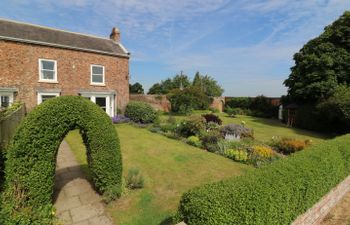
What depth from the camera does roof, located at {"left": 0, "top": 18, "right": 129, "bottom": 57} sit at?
1555 cm

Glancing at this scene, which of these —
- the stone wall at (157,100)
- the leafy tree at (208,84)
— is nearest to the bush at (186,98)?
the stone wall at (157,100)

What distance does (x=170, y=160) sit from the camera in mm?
9250

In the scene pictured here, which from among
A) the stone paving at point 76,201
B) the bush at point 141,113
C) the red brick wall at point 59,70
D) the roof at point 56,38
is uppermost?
the roof at point 56,38

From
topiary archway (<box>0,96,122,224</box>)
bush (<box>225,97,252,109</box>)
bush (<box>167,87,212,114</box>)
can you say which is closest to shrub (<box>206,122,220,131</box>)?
topiary archway (<box>0,96,122,224</box>)

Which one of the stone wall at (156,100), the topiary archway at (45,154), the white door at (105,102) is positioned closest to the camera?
the topiary archway at (45,154)

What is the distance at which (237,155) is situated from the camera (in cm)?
955

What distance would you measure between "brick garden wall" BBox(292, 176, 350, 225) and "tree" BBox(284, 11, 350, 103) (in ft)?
41.1

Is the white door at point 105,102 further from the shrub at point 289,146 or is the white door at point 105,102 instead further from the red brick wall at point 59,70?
the shrub at point 289,146

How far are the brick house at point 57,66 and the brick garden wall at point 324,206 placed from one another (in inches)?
672

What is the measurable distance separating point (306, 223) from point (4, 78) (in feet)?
58.7

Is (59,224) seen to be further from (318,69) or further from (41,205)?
(318,69)

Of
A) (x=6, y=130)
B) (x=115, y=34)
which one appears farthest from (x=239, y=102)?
(x=6, y=130)

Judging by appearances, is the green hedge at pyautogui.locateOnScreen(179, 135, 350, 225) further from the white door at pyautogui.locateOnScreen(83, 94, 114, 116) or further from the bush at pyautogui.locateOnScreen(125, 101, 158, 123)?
the white door at pyautogui.locateOnScreen(83, 94, 114, 116)

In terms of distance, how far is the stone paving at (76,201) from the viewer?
16.3 feet
